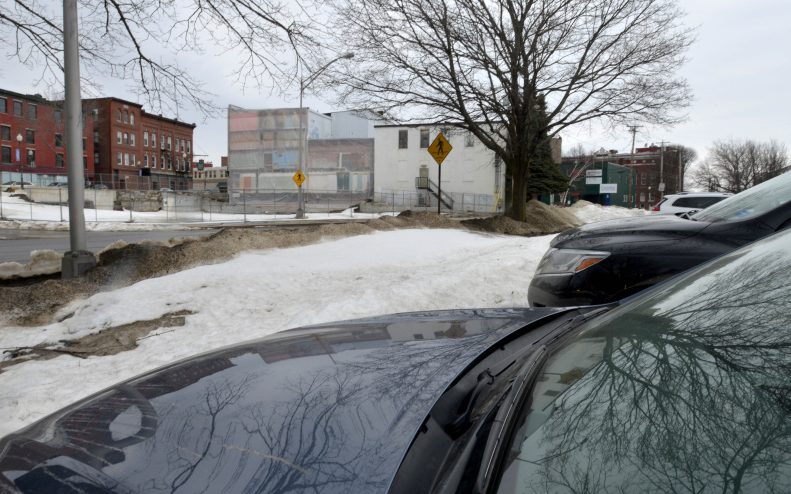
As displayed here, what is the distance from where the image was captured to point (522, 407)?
1.26 meters

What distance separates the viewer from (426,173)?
5306 centimetres

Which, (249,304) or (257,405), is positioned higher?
(257,405)

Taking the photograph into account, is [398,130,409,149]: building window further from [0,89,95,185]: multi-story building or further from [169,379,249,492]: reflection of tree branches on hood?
[169,379,249,492]: reflection of tree branches on hood

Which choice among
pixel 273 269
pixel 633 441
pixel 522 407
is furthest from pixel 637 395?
pixel 273 269

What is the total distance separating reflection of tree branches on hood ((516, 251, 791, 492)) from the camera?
2.90ft

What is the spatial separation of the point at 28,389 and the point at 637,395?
4.26 metres

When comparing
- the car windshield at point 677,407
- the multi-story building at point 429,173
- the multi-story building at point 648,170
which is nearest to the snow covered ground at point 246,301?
the car windshield at point 677,407

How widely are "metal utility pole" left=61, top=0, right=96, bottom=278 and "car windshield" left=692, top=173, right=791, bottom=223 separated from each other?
7207 mm

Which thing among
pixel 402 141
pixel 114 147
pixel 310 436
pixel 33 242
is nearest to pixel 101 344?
pixel 310 436

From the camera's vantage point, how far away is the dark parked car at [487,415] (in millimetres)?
954

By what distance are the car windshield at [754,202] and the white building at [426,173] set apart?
4651 cm

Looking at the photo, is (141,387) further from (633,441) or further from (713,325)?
(713,325)

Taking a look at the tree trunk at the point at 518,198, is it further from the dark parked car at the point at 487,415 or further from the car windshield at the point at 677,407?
the car windshield at the point at 677,407

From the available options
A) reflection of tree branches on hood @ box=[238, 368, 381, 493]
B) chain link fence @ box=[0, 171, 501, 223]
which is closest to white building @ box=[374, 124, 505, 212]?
chain link fence @ box=[0, 171, 501, 223]
